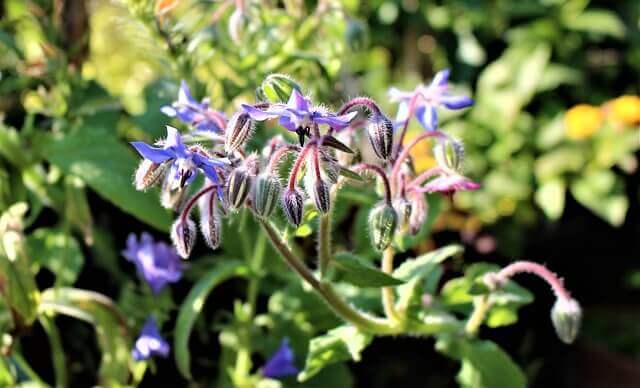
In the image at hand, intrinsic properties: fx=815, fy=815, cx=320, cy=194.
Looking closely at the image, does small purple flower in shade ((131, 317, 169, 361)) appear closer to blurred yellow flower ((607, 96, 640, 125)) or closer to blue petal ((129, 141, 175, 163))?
blue petal ((129, 141, 175, 163))

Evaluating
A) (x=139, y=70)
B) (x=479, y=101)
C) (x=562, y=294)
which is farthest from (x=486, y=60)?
(x=562, y=294)

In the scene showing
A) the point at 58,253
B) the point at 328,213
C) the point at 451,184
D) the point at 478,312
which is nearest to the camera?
the point at 328,213

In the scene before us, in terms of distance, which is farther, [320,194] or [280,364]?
[280,364]

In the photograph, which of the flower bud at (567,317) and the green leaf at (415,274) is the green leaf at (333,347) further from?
the flower bud at (567,317)

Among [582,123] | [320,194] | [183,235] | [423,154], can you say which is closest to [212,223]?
[183,235]

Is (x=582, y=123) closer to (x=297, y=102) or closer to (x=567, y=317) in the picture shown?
(x=567, y=317)

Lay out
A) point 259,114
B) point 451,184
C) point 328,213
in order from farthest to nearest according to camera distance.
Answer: point 451,184
point 328,213
point 259,114

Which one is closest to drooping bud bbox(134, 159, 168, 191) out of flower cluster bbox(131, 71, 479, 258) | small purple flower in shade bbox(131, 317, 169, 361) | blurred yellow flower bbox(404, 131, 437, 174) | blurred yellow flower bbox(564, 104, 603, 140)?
flower cluster bbox(131, 71, 479, 258)

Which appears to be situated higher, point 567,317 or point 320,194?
point 320,194
